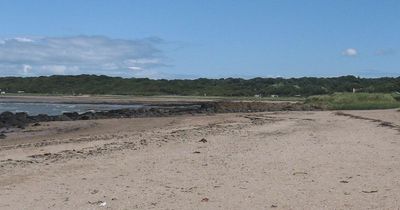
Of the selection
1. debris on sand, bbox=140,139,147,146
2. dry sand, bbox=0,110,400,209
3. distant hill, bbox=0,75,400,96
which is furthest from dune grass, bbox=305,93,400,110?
distant hill, bbox=0,75,400,96

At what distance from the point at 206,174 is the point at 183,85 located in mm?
121615

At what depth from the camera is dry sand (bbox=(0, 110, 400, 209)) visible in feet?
31.6

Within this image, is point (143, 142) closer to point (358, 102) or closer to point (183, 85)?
point (358, 102)

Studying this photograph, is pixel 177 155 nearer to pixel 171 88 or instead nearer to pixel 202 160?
pixel 202 160

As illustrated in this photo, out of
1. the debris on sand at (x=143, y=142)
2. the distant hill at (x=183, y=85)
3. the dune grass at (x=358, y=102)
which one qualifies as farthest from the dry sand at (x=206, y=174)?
the distant hill at (x=183, y=85)

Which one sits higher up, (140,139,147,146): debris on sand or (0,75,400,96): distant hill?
(0,75,400,96): distant hill

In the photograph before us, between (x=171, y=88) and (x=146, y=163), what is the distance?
113 m

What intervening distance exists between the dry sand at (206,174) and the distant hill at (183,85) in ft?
298

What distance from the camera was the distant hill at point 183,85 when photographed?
114312 mm

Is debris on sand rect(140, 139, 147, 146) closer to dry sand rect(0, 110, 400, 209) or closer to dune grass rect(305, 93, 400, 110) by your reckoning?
dry sand rect(0, 110, 400, 209)

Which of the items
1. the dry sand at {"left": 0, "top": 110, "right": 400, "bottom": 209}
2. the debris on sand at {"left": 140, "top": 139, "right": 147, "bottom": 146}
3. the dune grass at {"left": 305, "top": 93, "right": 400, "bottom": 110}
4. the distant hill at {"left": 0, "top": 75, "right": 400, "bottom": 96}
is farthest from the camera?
the distant hill at {"left": 0, "top": 75, "right": 400, "bottom": 96}

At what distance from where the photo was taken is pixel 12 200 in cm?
985

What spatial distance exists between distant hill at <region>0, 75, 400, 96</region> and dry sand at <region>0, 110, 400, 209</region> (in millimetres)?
90940

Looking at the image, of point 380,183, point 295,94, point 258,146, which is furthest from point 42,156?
point 295,94
